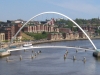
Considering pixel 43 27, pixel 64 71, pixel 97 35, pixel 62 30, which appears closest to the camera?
pixel 64 71

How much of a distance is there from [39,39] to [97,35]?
90.8ft

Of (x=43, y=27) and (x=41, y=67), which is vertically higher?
(x=43, y=27)

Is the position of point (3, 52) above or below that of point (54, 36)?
below

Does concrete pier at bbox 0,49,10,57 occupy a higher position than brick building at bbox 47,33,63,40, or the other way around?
brick building at bbox 47,33,63,40

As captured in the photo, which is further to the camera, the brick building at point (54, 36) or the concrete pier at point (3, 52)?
the brick building at point (54, 36)

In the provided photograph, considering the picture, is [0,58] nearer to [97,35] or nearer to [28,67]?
[28,67]

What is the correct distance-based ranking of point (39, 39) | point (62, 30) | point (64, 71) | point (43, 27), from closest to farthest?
point (64, 71) < point (39, 39) < point (43, 27) < point (62, 30)

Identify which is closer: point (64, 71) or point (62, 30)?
point (64, 71)

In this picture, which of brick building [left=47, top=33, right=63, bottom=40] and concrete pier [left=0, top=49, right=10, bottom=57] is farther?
brick building [left=47, top=33, right=63, bottom=40]

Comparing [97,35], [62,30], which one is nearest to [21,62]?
[62,30]

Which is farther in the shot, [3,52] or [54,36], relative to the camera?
[54,36]

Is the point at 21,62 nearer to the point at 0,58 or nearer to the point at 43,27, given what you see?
the point at 0,58

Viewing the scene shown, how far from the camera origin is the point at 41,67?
73.3ft

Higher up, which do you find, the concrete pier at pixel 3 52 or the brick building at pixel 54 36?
the brick building at pixel 54 36
